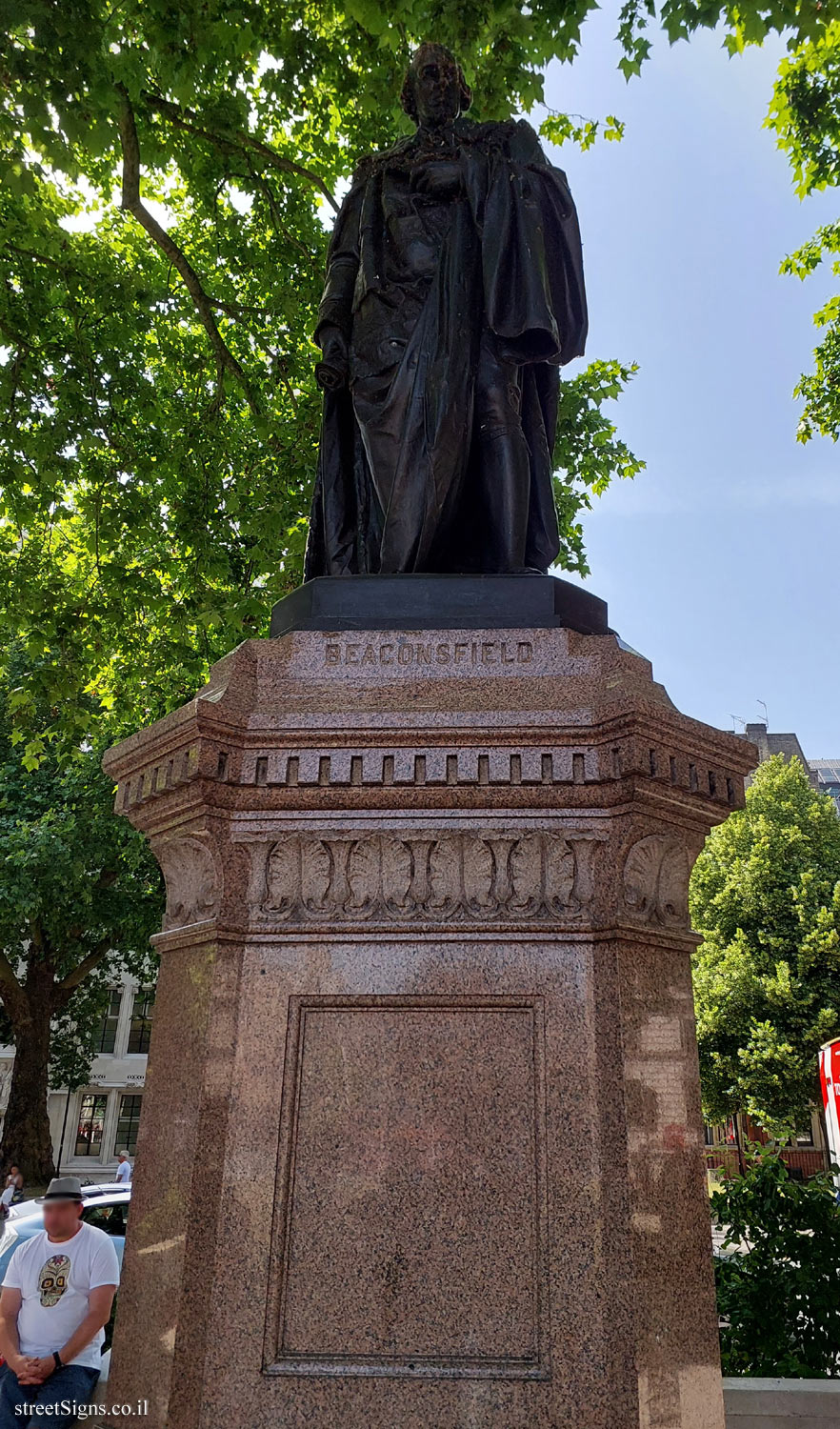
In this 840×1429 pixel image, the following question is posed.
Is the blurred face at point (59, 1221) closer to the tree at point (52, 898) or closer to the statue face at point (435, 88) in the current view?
the statue face at point (435, 88)

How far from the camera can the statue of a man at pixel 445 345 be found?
412cm

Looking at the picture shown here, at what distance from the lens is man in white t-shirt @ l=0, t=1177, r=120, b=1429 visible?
4.31 meters

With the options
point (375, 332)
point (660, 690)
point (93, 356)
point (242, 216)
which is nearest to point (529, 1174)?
point (660, 690)

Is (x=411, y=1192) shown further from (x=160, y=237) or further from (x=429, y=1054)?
(x=160, y=237)

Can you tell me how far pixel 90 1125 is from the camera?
43.3 metres

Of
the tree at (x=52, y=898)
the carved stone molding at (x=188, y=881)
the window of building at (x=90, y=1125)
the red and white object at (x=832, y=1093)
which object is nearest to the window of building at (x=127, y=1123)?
the window of building at (x=90, y=1125)

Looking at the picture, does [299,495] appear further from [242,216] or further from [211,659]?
[242,216]

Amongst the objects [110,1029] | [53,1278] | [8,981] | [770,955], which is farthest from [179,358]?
[110,1029]

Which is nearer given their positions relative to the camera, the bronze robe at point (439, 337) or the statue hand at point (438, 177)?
the bronze robe at point (439, 337)

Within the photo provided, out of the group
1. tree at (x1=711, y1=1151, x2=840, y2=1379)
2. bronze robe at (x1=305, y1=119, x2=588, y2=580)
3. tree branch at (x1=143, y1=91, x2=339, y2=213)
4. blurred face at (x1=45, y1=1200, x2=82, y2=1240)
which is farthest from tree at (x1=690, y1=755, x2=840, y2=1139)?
bronze robe at (x1=305, y1=119, x2=588, y2=580)

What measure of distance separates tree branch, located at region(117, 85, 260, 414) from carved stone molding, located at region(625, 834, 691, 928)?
9.02 metres

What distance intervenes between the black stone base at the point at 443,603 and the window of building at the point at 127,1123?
44083mm

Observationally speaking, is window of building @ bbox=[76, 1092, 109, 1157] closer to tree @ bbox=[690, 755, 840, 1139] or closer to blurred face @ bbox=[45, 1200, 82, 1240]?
tree @ bbox=[690, 755, 840, 1139]

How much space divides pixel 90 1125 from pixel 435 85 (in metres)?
45.5
